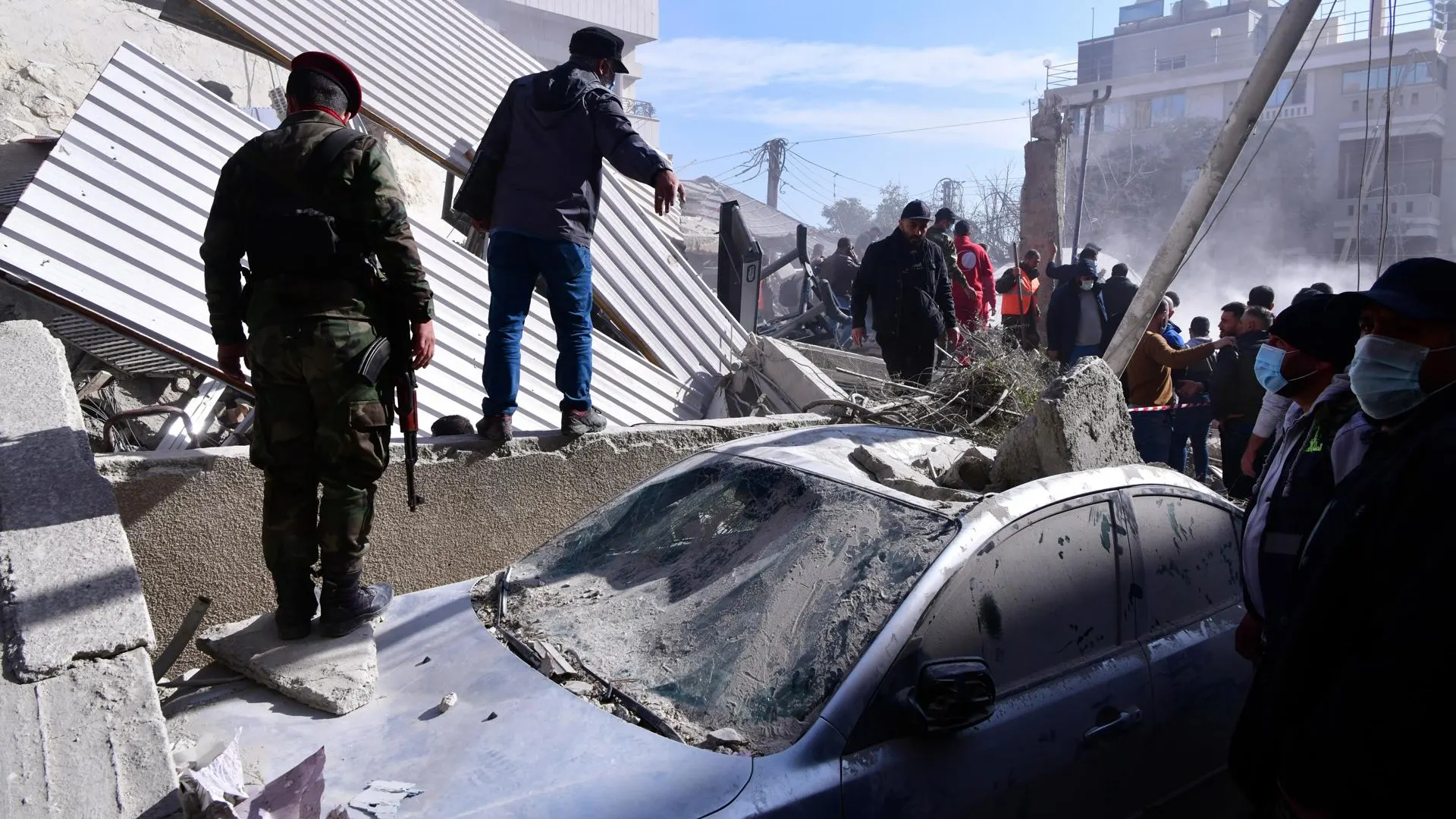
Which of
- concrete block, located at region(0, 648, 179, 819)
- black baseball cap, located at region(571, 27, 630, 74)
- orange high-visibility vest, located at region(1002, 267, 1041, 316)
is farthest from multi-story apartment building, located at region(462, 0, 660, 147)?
concrete block, located at region(0, 648, 179, 819)

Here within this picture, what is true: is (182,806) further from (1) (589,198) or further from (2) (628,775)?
(1) (589,198)

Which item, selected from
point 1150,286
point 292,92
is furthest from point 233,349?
point 1150,286

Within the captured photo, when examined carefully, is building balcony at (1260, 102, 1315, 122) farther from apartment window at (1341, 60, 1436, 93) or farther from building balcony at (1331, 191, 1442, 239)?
building balcony at (1331, 191, 1442, 239)

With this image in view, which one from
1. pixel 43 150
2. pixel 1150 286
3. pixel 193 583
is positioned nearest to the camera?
pixel 193 583

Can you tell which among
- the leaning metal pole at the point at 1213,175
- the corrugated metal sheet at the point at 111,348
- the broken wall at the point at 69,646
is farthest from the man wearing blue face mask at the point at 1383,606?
the leaning metal pole at the point at 1213,175

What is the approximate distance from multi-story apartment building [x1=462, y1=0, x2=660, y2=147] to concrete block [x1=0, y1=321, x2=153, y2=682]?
→ 33330 mm

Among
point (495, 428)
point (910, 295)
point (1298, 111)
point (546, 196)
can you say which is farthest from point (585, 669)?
point (1298, 111)

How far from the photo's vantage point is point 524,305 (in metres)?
4.50

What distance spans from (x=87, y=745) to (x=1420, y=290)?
2952mm

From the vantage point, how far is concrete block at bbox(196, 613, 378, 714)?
2621 mm

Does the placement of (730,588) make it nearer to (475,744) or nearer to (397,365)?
(475,744)

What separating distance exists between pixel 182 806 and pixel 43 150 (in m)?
6.02

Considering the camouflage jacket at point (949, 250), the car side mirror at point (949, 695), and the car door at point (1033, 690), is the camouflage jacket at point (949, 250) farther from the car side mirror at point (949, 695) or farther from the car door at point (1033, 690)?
the car side mirror at point (949, 695)

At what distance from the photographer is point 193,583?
3.79m
